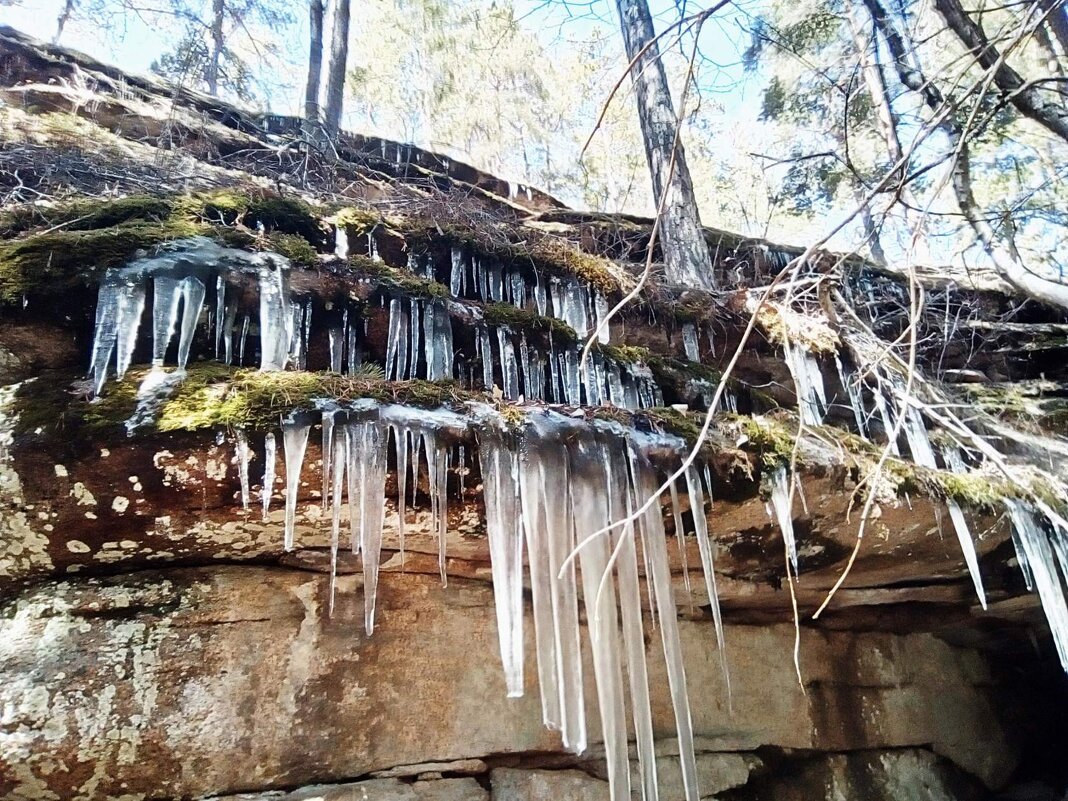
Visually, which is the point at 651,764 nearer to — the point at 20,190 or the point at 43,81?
the point at 20,190

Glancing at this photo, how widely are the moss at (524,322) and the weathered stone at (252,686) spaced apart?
1.35 m

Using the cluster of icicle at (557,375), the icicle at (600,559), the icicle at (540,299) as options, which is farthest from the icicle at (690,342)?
the icicle at (600,559)

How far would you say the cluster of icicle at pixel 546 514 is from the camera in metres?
2.65

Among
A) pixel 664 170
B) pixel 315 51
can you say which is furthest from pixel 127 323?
pixel 315 51

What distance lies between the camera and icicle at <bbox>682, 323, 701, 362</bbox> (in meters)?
4.85

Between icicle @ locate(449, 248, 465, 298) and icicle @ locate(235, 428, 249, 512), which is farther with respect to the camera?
icicle @ locate(449, 248, 465, 298)

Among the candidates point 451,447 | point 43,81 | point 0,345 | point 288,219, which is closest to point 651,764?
point 451,447

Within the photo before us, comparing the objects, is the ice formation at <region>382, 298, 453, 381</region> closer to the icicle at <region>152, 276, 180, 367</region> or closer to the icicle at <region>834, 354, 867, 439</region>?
the icicle at <region>152, 276, 180, 367</region>

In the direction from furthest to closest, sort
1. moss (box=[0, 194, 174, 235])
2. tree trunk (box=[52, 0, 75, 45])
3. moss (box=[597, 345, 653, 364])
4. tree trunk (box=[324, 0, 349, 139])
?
tree trunk (box=[52, 0, 75, 45]), tree trunk (box=[324, 0, 349, 139]), moss (box=[597, 345, 653, 364]), moss (box=[0, 194, 174, 235])

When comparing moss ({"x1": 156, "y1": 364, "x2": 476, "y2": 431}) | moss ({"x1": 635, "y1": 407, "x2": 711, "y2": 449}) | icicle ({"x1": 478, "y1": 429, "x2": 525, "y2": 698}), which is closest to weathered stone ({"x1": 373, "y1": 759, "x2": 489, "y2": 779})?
icicle ({"x1": 478, "y1": 429, "x2": 525, "y2": 698})

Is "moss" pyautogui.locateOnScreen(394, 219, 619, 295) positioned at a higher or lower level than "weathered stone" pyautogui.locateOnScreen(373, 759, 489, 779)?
higher

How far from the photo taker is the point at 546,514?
2.81m

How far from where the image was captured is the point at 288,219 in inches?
164

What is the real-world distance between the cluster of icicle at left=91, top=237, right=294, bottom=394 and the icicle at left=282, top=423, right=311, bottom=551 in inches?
21.7
